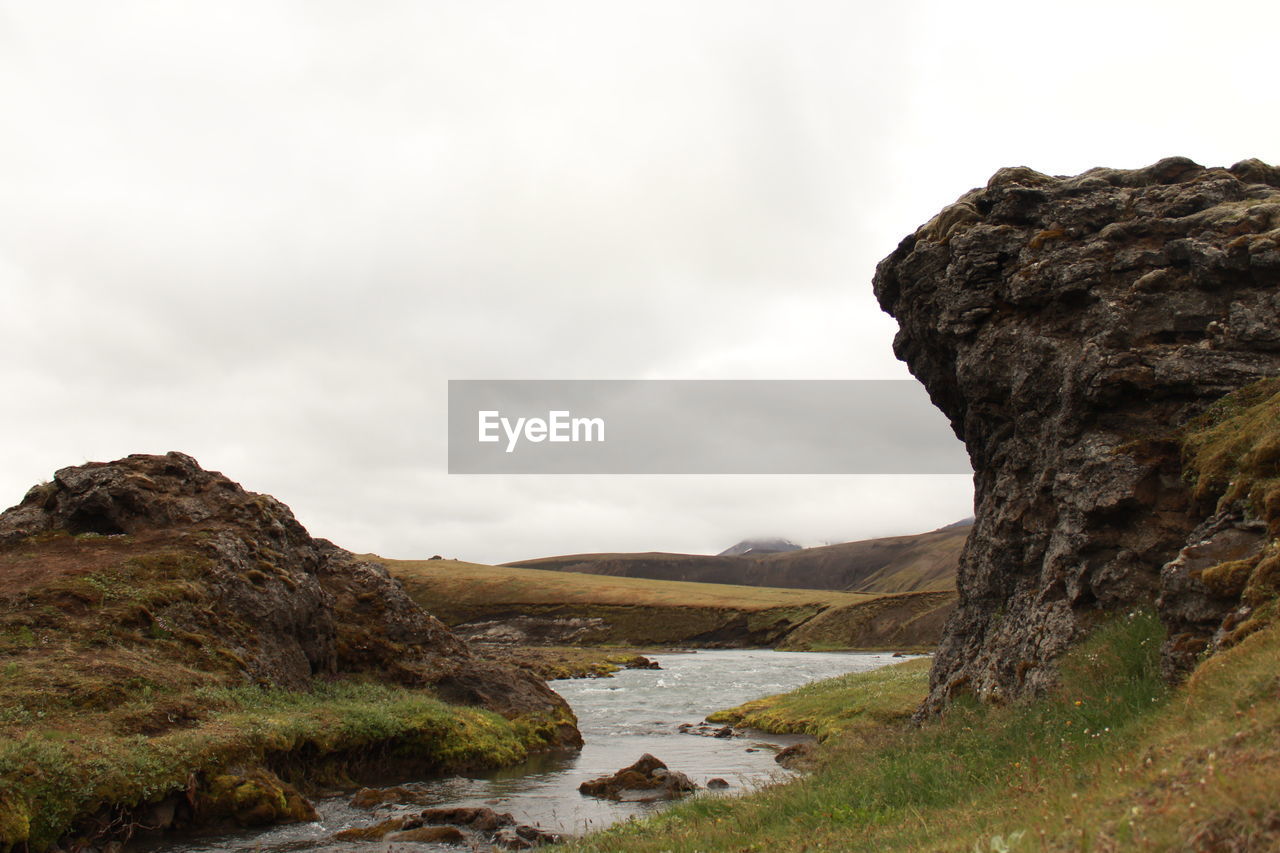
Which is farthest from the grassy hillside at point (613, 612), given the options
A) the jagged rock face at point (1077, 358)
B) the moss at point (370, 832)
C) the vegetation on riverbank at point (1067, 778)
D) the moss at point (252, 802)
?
the vegetation on riverbank at point (1067, 778)

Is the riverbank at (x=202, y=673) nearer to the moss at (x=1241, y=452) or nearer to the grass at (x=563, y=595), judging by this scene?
the moss at (x=1241, y=452)

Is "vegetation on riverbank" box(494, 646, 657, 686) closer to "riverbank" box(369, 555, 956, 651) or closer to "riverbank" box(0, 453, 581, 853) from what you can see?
"riverbank" box(0, 453, 581, 853)

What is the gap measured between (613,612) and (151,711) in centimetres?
14792

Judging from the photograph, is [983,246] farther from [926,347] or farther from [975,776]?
[975,776]

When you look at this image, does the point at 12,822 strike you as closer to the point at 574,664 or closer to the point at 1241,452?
the point at 1241,452

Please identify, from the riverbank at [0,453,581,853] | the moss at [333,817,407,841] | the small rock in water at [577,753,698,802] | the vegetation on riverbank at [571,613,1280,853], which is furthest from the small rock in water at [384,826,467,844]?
the small rock in water at [577,753,698,802]

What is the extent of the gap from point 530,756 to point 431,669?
7.23 metres

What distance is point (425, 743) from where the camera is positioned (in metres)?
31.4

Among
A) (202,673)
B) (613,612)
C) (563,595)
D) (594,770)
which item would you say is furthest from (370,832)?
(563,595)

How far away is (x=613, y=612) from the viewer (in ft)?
551

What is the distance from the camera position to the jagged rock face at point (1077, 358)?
19719mm


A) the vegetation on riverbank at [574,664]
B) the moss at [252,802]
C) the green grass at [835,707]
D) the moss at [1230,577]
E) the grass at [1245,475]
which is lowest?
the vegetation on riverbank at [574,664]

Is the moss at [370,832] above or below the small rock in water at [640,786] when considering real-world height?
above

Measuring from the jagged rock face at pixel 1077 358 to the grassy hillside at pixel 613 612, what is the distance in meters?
137
